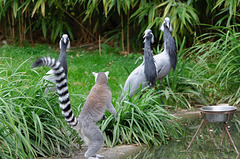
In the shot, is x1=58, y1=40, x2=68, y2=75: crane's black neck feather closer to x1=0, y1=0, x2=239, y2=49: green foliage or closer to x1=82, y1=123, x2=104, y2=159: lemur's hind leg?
x1=82, y1=123, x2=104, y2=159: lemur's hind leg

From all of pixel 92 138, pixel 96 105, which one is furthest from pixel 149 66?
pixel 92 138

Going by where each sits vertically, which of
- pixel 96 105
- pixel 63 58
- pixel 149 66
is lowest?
pixel 96 105

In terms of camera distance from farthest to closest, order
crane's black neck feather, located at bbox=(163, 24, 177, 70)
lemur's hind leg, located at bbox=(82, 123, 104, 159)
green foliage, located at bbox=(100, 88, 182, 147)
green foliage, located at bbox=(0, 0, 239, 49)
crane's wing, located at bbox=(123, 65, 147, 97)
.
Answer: green foliage, located at bbox=(0, 0, 239, 49), crane's black neck feather, located at bbox=(163, 24, 177, 70), crane's wing, located at bbox=(123, 65, 147, 97), green foliage, located at bbox=(100, 88, 182, 147), lemur's hind leg, located at bbox=(82, 123, 104, 159)

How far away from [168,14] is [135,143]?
473cm

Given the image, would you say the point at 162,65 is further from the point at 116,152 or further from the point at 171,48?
the point at 116,152

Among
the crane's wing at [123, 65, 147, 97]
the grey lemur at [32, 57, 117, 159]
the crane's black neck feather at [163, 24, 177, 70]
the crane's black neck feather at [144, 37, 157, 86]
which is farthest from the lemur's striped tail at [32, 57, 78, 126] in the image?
the crane's black neck feather at [163, 24, 177, 70]

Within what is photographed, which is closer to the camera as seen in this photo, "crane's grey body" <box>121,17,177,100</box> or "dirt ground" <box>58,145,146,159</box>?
"dirt ground" <box>58,145,146,159</box>

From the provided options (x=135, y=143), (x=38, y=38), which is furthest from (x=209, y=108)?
(x=38, y=38)

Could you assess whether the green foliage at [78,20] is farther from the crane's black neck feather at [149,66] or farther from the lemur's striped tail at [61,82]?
the lemur's striped tail at [61,82]

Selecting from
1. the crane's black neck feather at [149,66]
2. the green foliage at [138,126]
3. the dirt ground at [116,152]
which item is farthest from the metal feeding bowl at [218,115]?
the crane's black neck feather at [149,66]

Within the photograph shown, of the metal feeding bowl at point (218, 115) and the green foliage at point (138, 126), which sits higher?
the metal feeding bowl at point (218, 115)

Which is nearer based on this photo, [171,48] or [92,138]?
[92,138]

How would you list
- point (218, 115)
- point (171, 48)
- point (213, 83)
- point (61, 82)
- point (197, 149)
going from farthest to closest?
point (213, 83) < point (171, 48) < point (197, 149) < point (218, 115) < point (61, 82)

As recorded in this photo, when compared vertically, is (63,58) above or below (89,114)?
above
